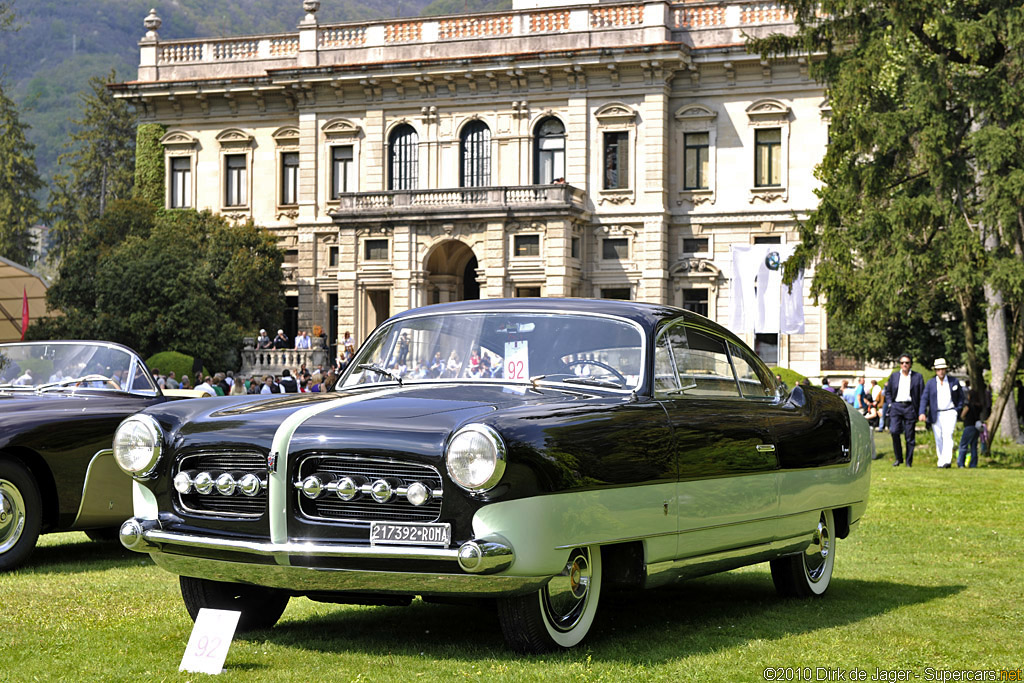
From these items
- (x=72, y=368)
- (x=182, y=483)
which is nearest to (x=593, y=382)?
(x=182, y=483)

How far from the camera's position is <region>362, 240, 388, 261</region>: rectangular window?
1923 inches

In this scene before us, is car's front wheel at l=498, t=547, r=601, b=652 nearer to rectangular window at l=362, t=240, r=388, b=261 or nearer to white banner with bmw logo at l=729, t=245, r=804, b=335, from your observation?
white banner with bmw logo at l=729, t=245, r=804, b=335

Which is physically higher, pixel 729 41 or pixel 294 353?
pixel 729 41

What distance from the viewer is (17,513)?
9.52 meters

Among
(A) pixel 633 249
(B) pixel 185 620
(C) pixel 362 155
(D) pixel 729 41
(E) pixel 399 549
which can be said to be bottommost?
(B) pixel 185 620

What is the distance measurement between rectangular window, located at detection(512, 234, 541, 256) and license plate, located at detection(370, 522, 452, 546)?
136 feet

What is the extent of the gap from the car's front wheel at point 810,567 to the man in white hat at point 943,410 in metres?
13.4

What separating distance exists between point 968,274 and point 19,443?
1779cm

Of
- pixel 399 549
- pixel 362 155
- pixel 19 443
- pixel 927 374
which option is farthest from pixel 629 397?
pixel 362 155

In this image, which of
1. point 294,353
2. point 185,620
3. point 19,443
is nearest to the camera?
point 185,620

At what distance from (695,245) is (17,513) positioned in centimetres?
4135

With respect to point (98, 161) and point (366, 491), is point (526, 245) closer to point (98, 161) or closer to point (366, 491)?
point (366, 491)

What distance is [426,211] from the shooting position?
47.6m

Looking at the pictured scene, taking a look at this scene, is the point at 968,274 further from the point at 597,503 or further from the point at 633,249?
the point at 633,249
